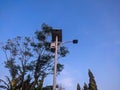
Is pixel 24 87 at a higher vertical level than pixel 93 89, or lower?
lower

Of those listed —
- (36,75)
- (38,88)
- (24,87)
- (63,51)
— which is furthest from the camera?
(63,51)

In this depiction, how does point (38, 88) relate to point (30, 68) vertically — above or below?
below

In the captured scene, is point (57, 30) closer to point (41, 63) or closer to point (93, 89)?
point (41, 63)

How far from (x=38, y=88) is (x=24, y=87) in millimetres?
2283

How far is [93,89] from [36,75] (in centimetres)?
1916

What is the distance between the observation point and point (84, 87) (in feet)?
174

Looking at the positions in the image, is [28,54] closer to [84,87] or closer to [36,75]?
[36,75]

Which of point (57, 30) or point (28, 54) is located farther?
point (28, 54)

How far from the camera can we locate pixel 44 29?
3139 cm

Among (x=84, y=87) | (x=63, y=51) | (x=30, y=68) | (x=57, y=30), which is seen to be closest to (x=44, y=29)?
(x=63, y=51)

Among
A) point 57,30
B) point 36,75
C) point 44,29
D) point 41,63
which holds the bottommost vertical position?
point 57,30

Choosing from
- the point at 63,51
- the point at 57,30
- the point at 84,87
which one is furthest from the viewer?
the point at 84,87

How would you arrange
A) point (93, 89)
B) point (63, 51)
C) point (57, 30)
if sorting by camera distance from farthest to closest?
point (93, 89) < point (63, 51) < point (57, 30)

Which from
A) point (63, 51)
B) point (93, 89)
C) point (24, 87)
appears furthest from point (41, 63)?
point (93, 89)
